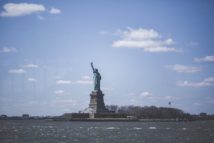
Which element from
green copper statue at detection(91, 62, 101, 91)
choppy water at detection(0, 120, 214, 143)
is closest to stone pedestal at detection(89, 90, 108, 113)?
green copper statue at detection(91, 62, 101, 91)

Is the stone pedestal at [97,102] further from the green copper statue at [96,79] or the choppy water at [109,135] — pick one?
the choppy water at [109,135]

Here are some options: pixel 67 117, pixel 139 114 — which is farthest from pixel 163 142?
pixel 139 114

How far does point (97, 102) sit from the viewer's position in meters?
107

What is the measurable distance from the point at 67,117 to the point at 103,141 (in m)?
86.3

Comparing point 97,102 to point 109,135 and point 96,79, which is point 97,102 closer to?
point 96,79

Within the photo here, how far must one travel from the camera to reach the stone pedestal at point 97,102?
107 meters

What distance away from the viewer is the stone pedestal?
10712 centimetres

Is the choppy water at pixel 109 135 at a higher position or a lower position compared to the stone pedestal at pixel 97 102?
lower

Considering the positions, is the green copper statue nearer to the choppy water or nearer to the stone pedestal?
the stone pedestal

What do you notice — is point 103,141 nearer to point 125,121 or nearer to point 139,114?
point 125,121

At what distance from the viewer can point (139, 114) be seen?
157 meters

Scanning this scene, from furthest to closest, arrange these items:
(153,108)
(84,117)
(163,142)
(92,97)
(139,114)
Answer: (153,108) < (139,114) < (84,117) < (92,97) < (163,142)

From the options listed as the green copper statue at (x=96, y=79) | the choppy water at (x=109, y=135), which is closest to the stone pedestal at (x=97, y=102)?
the green copper statue at (x=96, y=79)

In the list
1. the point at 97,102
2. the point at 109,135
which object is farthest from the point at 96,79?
the point at 109,135
